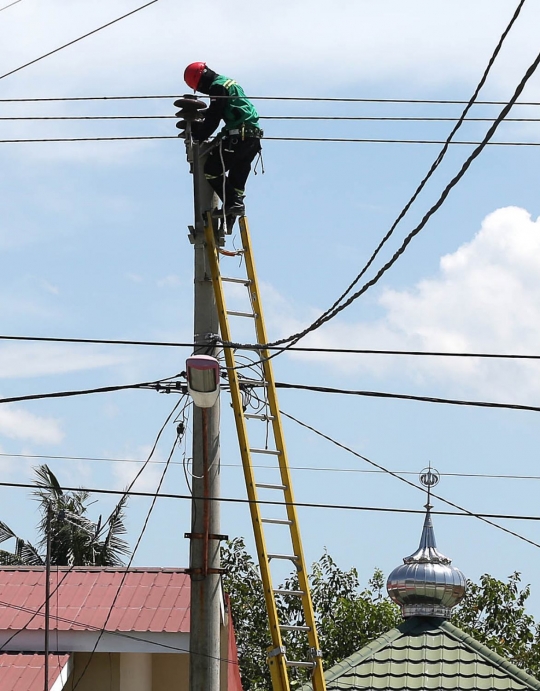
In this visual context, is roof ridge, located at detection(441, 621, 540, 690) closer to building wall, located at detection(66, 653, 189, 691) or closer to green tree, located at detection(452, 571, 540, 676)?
building wall, located at detection(66, 653, 189, 691)

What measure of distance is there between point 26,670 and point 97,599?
1578 millimetres

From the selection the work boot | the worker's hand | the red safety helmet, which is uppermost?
the red safety helmet

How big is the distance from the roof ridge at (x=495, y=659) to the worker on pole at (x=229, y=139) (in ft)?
20.7

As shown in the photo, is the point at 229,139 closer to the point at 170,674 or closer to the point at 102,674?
the point at 102,674

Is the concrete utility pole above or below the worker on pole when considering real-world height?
below

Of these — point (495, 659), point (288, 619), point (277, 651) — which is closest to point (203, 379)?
point (277, 651)

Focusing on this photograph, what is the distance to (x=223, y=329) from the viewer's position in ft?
30.6

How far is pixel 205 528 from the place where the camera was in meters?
8.81

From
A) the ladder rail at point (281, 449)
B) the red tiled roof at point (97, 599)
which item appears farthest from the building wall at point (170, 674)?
the ladder rail at point (281, 449)

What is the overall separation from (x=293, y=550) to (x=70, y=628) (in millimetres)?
5528

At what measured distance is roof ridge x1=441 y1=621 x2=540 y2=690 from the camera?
42.9ft

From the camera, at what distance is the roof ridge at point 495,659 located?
13086 mm

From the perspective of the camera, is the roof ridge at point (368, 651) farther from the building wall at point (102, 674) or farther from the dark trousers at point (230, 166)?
the dark trousers at point (230, 166)

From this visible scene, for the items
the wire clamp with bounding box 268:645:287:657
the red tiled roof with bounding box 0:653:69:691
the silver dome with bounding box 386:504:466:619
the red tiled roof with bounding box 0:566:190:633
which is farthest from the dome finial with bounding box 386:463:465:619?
the wire clamp with bounding box 268:645:287:657
